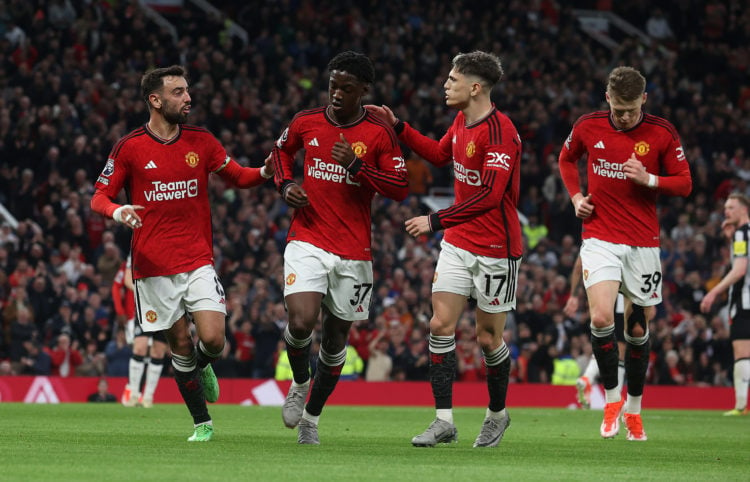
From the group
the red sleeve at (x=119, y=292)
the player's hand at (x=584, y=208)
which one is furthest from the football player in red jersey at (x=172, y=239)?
the red sleeve at (x=119, y=292)

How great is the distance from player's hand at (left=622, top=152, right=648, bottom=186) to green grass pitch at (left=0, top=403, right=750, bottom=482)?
6.81ft

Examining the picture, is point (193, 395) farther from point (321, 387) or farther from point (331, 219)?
point (331, 219)

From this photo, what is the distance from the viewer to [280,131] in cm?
2536

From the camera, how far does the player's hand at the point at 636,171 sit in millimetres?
9883

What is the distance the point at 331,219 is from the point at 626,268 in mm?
2651

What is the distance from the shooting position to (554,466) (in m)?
7.84

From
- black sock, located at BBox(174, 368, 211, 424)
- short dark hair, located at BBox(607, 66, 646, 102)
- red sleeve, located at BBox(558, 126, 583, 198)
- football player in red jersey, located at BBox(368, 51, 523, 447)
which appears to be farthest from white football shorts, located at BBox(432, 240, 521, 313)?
black sock, located at BBox(174, 368, 211, 424)

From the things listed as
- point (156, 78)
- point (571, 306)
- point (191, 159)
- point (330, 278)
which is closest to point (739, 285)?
point (571, 306)

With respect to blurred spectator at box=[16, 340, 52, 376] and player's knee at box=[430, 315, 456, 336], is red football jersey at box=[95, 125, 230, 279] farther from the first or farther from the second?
blurred spectator at box=[16, 340, 52, 376]

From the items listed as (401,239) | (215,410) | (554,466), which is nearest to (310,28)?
(401,239)

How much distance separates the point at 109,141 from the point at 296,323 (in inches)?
567

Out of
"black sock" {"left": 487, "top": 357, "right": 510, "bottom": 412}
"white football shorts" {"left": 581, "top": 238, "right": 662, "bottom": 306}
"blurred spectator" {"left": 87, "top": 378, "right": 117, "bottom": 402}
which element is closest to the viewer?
"black sock" {"left": 487, "top": 357, "right": 510, "bottom": 412}

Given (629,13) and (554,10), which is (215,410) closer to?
(554,10)

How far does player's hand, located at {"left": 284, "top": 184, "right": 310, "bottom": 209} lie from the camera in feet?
29.7
